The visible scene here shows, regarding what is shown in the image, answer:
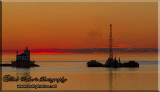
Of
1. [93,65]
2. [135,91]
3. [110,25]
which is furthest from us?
[93,65]

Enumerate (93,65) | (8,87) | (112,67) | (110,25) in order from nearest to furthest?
(8,87)
(110,25)
(112,67)
(93,65)

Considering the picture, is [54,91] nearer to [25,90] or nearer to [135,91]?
[25,90]

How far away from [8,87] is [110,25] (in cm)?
4581

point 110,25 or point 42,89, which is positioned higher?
point 110,25

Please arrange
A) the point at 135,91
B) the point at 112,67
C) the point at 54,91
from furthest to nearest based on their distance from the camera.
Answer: the point at 112,67
the point at 135,91
the point at 54,91

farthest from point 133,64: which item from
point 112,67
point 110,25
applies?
point 110,25

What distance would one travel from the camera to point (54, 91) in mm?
32562

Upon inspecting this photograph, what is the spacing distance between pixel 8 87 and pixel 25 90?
19.2ft

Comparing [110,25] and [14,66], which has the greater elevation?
[110,25]

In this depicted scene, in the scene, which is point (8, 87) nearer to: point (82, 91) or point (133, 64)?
point (82, 91)

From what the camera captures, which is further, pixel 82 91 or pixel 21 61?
pixel 21 61

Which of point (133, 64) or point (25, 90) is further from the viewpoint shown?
point (133, 64)

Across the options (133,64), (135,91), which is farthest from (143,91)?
(133,64)

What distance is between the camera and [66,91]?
33875mm
